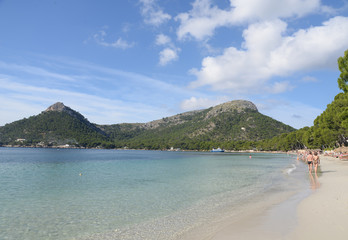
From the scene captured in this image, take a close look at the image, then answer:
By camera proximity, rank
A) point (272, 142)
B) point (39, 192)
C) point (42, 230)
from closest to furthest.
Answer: point (42, 230) → point (39, 192) → point (272, 142)

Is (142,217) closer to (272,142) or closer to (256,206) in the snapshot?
(256,206)

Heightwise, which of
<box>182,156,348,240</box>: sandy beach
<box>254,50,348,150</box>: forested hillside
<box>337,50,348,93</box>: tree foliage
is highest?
<box>337,50,348,93</box>: tree foliage

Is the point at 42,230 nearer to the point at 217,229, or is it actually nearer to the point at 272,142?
the point at 217,229

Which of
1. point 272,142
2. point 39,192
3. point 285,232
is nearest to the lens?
point 285,232

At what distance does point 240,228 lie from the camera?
966cm

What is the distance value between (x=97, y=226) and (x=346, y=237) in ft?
31.7

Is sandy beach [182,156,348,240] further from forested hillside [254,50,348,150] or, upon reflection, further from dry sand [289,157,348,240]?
forested hillside [254,50,348,150]

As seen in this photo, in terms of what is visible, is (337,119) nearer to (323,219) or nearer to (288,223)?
(323,219)

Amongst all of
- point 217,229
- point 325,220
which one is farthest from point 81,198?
point 325,220

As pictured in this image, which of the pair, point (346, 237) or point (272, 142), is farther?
point (272, 142)

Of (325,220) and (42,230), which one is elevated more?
(325,220)

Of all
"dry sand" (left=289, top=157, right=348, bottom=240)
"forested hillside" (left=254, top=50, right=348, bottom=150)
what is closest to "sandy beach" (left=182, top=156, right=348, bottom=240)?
"dry sand" (left=289, top=157, right=348, bottom=240)

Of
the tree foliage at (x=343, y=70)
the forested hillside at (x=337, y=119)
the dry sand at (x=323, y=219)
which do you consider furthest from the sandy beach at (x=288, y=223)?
the tree foliage at (x=343, y=70)

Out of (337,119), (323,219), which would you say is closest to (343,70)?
(337,119)
